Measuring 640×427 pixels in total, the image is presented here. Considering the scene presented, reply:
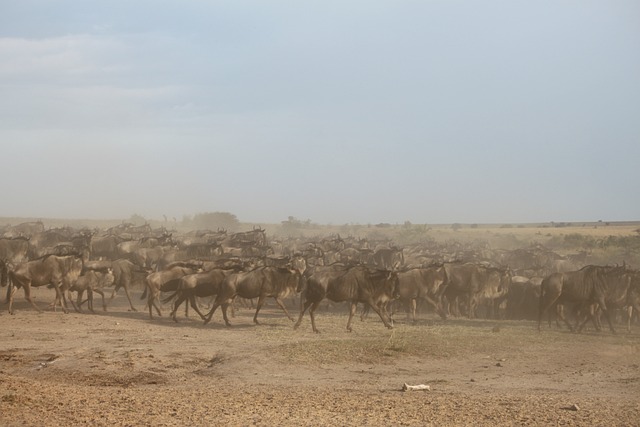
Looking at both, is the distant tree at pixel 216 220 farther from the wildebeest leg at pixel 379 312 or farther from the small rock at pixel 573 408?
the small rock at pixel 573 408

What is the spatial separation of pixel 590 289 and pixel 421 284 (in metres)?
4.95

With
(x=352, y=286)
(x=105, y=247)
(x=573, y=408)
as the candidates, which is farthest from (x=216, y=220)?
(x=573, y=408)

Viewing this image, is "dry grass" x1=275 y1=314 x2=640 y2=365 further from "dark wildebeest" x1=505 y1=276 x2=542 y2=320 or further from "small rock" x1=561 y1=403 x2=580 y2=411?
"small rock" x1=561 y1=403 x2=580 y2=411

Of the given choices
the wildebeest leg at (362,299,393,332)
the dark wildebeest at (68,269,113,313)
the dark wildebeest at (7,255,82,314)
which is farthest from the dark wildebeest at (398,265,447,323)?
the dark wildebeest at (7,255,82,314)

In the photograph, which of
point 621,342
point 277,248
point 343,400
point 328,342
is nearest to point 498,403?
point 343,400

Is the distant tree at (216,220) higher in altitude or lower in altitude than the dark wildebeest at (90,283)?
higher

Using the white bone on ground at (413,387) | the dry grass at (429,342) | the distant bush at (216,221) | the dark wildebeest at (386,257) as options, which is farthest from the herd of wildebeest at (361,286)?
the distant bush at (216,221)

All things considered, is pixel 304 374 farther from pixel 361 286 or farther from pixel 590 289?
pixel 590 289

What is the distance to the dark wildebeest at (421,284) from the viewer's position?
72.4 feet

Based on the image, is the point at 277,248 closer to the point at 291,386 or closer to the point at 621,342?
the point at 621,342

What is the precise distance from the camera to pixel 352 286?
1953 centimetres

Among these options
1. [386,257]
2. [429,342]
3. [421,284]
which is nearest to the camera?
[429,342]

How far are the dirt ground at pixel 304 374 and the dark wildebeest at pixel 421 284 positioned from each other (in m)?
1.57

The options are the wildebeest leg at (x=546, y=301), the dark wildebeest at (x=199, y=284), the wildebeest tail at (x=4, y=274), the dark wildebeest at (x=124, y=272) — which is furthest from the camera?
the dark wildebeest at (x=124, y=272)
